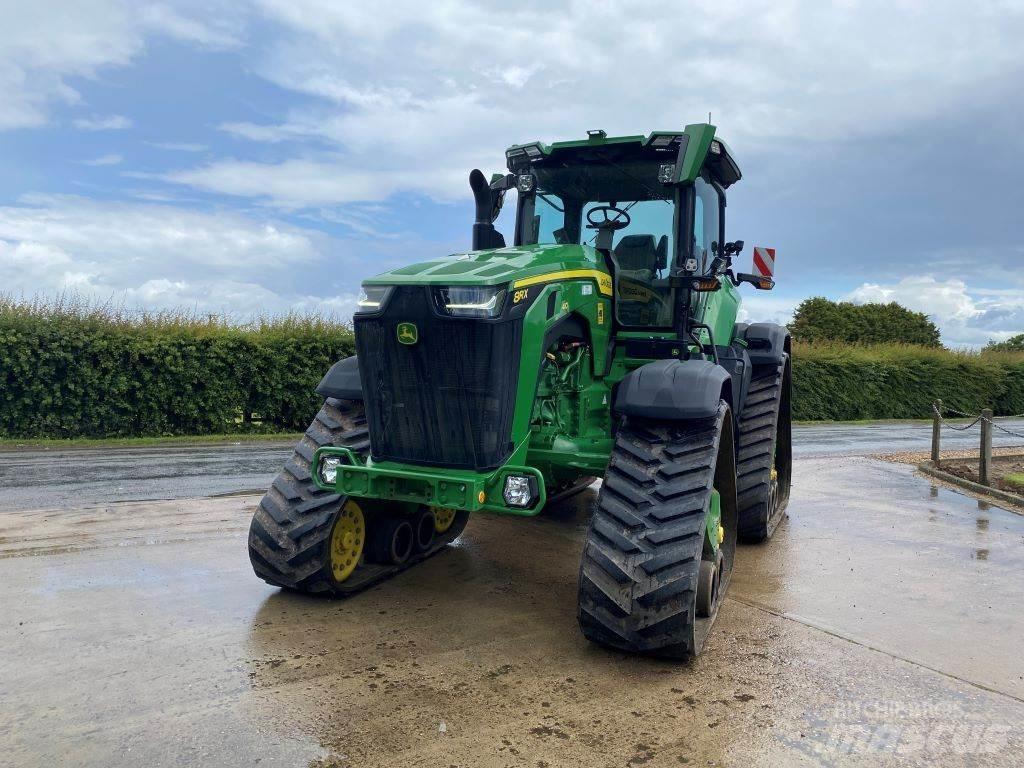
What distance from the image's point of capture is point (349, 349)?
712 inches

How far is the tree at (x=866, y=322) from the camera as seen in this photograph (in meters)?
45.0

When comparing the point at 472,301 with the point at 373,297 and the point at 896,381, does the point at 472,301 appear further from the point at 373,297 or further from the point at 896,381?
the point at 896,381

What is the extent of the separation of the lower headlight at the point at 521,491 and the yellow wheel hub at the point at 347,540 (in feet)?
3.96

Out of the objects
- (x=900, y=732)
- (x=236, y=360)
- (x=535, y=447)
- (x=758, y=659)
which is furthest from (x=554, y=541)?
(x=236, y=360)

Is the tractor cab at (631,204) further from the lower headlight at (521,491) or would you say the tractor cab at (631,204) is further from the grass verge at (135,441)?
the grass verge at (135,441)

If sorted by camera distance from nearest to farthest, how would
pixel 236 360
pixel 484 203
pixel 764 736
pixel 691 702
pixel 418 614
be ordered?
1. pixel 764 736
2. pixel 691 702
3. pixel 418 614
4. pixel 484 203
5. pixel 236 360

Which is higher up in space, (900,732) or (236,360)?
(236,360)

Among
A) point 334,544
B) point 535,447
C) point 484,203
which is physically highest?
point 484,203

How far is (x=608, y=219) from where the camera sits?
19.6 ft

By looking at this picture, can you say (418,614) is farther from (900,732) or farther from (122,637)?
(900,732)

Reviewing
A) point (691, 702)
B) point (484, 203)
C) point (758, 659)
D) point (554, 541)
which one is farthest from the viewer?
point (554, 541)

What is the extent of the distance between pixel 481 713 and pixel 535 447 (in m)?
1.66

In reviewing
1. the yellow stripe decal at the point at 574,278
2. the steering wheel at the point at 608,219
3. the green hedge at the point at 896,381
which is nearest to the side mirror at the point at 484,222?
the steering wheel at the point at 608,219

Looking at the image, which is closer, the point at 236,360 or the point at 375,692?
the point at 375,692
